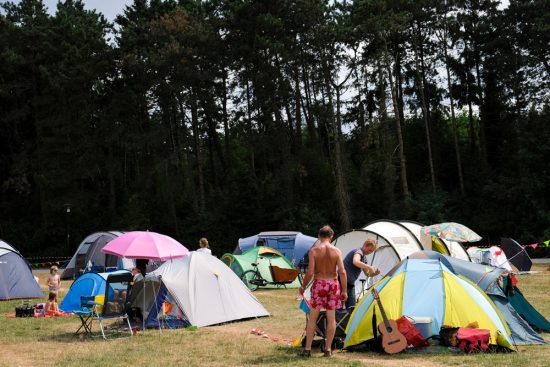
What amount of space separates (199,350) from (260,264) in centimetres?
986

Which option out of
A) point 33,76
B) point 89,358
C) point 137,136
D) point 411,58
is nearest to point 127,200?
point 137,136

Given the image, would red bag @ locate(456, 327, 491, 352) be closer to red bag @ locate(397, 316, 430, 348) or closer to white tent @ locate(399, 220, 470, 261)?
red bag @ locate(397, 316, 430, 348)

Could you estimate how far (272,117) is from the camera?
3503 centimetres

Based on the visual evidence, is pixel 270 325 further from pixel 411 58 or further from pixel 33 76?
pixel 33 76

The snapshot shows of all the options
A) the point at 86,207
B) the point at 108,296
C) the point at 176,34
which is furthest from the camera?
the point at 86,207

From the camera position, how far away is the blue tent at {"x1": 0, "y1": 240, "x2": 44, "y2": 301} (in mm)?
17734

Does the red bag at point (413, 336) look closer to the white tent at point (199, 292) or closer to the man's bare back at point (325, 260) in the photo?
the man's bare back at point (325, 260)

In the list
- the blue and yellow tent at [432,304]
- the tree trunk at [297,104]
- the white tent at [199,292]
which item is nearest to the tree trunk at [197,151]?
the tree trunk at [297,104]

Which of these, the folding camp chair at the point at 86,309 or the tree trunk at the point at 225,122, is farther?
the tree trunk at the point at 225,122

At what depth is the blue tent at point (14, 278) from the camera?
17734 mm

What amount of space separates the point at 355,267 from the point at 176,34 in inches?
1117

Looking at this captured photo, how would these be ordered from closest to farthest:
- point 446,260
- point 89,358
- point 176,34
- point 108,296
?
point 89,358
point 446,260
point 108,296
point 176,34

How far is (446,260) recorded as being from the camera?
31.1 feet

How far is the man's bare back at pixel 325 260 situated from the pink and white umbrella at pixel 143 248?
5373 millimetres
